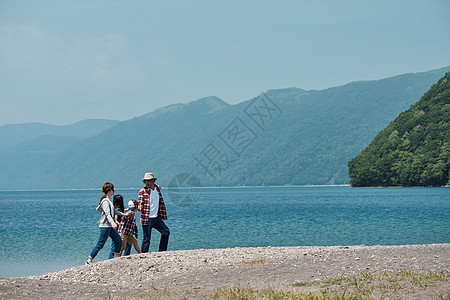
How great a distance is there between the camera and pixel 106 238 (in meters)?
15.5

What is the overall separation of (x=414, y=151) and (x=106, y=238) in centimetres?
11940

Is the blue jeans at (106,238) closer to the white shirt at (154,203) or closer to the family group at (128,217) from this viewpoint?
the family group at (128,217)

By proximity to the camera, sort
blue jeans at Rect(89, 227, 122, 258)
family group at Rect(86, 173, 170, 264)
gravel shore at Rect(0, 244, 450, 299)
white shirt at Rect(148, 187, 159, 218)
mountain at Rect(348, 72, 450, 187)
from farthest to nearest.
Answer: mountain at Rect(348, 72, 450, 187), white shirt at Rect(148, 187, 159, 218), blue jeans at Rect(89, 227, 122, 258), family group at Rect(86, 173, 170, 264), gravel shore at Rect(0, 244, 450, 299)

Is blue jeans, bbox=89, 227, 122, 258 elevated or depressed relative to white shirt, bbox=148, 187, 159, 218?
depressed

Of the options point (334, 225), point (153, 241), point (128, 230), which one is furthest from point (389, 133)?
point (128, 230)

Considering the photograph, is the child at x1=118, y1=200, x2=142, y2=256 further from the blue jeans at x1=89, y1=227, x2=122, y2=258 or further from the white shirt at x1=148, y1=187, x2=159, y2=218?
the white shirt at x1=148, y1=187, x2=159, y2=218

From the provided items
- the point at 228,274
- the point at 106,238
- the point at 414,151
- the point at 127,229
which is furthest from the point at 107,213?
the point at 414,151

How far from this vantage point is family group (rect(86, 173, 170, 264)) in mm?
14988

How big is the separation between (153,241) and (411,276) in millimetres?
23213

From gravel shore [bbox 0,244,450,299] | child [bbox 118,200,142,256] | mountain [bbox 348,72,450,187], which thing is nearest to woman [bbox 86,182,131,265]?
gravel shore [bbox 0,244,450,299]

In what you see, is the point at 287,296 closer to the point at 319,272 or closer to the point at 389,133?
the point at 319,272

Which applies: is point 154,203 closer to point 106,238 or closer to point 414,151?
point 106,238

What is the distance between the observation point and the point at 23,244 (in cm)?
3447

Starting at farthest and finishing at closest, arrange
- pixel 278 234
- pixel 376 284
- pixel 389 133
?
pixel 389 133 < pixel 278 234 < pixel 376 284
